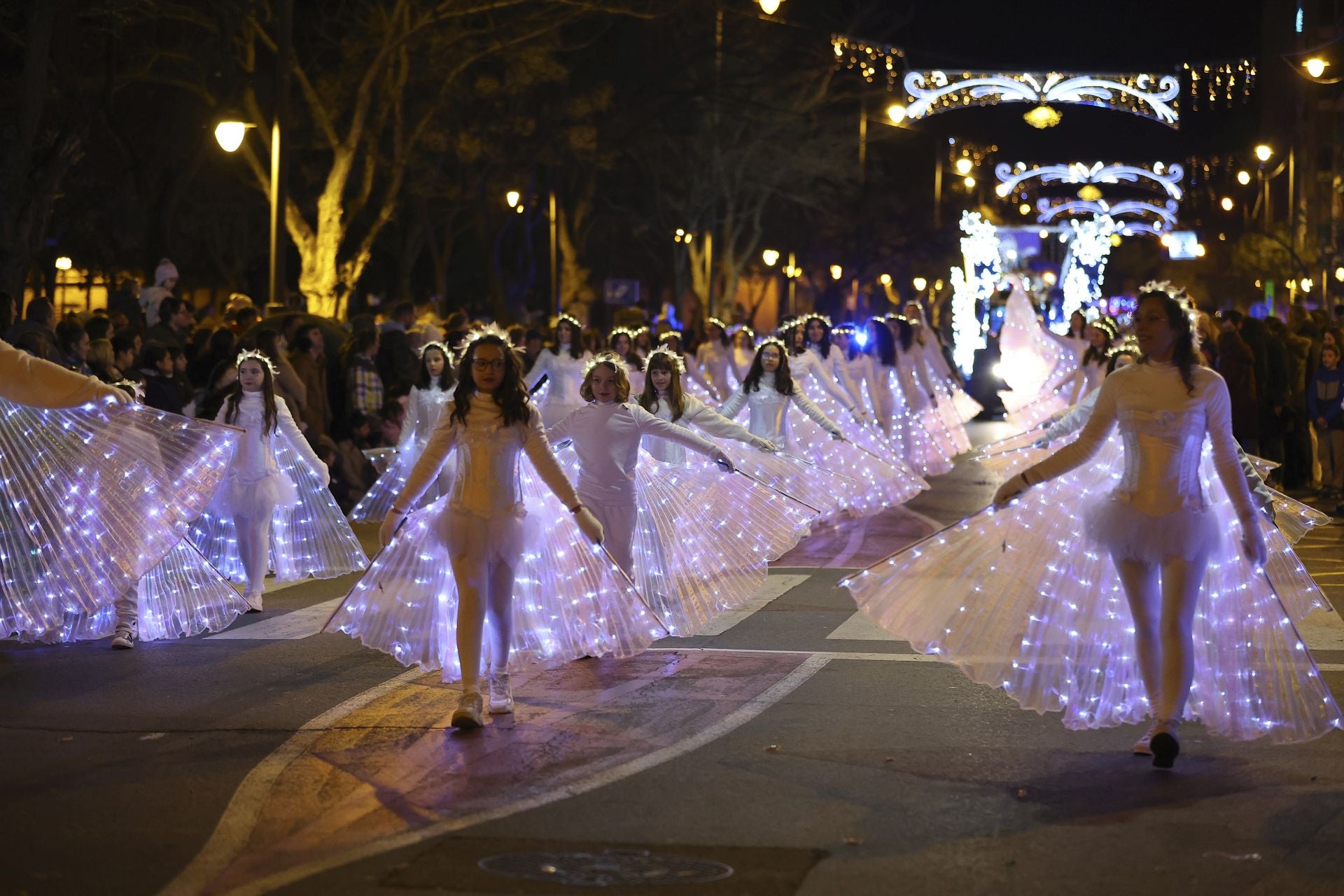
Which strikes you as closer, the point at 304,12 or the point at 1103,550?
the point at 1103,550

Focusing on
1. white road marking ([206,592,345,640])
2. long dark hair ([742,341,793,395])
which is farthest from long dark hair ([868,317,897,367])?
white road marking ([206,592,345,640])

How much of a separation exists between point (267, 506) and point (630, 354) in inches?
249

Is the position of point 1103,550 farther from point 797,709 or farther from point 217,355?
point 217,355

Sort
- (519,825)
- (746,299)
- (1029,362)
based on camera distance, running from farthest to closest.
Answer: (746,299), (1029,362), (519,825)

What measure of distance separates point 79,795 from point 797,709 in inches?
128

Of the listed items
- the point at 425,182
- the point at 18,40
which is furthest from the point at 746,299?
the point at 18,40

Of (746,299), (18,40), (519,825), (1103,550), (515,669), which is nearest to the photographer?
(519,825)

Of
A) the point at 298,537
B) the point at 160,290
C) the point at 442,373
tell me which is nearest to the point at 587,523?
the point at 298,537

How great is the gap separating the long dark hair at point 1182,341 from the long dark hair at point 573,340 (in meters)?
11.9

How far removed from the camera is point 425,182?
139 feet

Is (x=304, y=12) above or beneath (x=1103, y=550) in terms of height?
above

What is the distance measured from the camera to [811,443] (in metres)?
17.5

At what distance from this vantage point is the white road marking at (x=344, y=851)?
5816 mm

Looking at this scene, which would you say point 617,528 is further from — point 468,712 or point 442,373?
point 442,373
